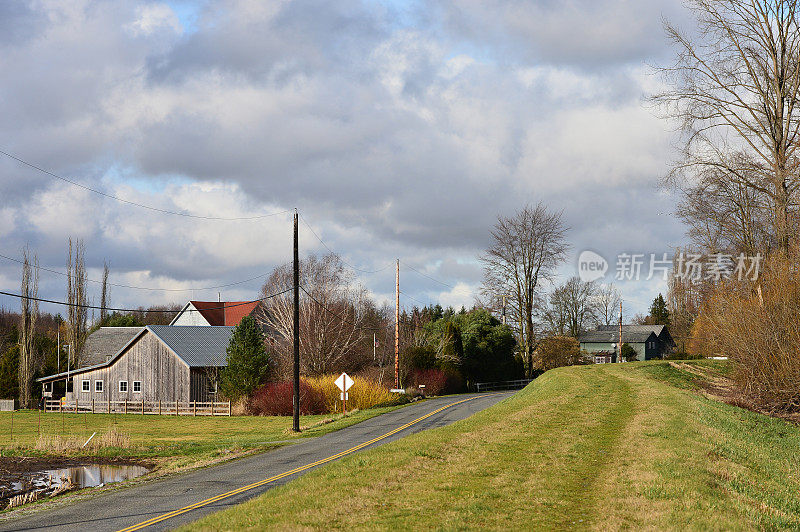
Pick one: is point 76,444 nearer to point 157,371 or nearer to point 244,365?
point 244,365

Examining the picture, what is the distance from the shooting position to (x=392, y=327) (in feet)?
278

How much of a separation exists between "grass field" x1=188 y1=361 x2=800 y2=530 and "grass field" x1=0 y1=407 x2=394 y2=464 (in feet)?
31.5

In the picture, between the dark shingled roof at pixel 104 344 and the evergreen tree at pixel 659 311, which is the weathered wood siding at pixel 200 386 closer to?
the dark shingled roof at pixel 104 344

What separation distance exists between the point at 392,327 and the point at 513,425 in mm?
64048

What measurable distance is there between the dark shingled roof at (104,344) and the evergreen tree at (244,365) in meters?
25.4

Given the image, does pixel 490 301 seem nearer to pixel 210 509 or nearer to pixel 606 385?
pixel 606 385

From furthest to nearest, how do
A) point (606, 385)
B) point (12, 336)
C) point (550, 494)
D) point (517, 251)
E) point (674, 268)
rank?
point (12, 336), point (517, 251), point (674, 268), point (606, 385), point (550, 494)

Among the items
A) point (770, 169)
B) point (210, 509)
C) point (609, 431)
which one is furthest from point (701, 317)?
point (210, 509)

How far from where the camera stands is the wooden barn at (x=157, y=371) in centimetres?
5644

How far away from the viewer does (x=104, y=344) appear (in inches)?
2955

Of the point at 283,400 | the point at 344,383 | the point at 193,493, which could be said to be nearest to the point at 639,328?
the point at 283,400

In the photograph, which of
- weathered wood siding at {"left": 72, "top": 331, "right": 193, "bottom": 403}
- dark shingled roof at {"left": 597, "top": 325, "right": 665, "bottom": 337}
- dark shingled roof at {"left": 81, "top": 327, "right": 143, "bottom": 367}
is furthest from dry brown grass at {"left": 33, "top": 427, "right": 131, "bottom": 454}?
dark shingled roof at {"left": 597, "top": 325, "right": 665, "bottom": 337}

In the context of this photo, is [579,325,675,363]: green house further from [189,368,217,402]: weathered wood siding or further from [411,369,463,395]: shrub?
[189,368,217,402]: weathered wood siding

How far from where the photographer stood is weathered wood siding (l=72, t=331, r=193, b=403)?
56.5 m
